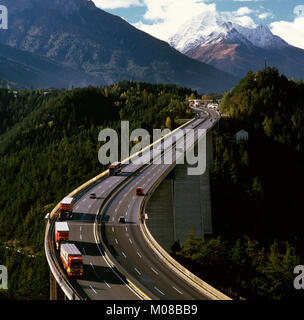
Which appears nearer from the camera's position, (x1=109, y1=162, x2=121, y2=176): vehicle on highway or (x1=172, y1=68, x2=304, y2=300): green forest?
(x1=172, y1=68, x2=304, y2=300): green forest

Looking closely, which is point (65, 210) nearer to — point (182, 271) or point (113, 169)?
point (182, 271)

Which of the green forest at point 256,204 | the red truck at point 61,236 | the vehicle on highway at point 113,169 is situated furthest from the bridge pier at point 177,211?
the red truck at point 61,236

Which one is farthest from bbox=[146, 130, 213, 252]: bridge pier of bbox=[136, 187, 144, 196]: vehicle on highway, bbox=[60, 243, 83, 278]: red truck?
bbox=[60, 243, 83, 278]: red truck

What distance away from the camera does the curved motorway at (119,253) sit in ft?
174

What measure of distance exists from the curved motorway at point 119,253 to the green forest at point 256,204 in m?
10.6

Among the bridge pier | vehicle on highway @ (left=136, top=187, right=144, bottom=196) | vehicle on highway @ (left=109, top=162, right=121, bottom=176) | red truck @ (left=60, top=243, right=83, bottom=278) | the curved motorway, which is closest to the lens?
the curved motorway

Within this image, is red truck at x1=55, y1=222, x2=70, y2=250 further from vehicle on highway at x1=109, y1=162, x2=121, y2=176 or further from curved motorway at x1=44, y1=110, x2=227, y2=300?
vehicle on highway at x1=109, y1=162, x2=121, y2=176

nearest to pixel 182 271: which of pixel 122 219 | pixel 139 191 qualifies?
pixel 122 219

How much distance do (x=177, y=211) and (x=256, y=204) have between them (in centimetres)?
3448

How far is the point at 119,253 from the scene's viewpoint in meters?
66.9

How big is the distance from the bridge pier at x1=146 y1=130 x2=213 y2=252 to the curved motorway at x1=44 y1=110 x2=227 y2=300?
3.76m

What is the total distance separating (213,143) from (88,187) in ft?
170

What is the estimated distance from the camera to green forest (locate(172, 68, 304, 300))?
255 feet
